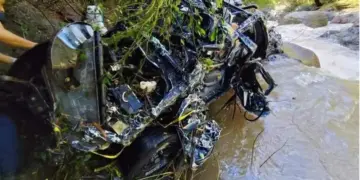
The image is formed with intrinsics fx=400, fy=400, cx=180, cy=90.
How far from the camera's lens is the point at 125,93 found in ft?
12.0

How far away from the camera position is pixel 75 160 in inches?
141

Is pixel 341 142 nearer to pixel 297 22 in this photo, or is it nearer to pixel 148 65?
pixel 148 65

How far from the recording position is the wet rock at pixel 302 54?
8.54 m

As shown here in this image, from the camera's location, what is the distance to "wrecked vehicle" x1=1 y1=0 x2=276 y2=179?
3.39 m

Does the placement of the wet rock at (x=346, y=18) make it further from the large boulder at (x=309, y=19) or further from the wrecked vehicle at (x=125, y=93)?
the wrecked vehicle at (x=125, y=93)

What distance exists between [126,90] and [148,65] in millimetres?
484

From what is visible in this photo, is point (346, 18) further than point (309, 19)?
No

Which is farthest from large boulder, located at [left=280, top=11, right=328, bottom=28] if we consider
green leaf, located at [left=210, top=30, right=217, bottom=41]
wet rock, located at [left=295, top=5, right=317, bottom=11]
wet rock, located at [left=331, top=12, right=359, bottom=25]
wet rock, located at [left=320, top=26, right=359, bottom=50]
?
green leaf, located at [left=210, top=30, right=217, bottom=41]

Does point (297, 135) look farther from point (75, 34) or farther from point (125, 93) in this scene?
point (75, 34)

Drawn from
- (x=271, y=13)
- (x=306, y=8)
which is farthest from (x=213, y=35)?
(x=306, y=8)

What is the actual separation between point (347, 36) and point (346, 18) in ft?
6.17

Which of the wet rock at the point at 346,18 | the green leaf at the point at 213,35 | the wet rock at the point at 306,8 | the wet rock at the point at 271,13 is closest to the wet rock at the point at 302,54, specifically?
the wet rock at the point at 346,18

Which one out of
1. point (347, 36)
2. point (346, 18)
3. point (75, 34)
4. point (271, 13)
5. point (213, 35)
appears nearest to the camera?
point (75, 34)

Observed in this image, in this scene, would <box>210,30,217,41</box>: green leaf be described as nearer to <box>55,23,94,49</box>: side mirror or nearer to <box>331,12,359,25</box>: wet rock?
<box>55,23,94,49</box>: side mirror
